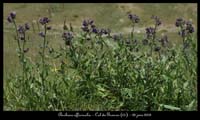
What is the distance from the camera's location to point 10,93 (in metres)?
5.91

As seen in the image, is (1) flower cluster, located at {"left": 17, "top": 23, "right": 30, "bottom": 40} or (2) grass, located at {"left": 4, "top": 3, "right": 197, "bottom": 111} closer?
(2) grass, located at {"left": 4, "top": 3, "right": 197, "bottom": 111}

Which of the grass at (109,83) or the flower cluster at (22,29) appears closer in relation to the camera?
the grass at (109,83)

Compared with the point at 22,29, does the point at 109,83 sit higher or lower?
lower

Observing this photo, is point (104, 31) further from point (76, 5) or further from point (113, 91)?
point (76, 5)

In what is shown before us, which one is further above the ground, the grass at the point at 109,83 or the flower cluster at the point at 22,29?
the flower cluster at the point at 22,29

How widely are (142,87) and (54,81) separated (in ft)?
3.19

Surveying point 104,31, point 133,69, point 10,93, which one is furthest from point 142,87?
point 10,93

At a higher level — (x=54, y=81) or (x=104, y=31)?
(x=104, y=31)

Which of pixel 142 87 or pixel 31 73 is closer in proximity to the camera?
pixel 142 87

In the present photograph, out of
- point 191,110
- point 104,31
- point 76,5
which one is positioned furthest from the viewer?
point 76,5

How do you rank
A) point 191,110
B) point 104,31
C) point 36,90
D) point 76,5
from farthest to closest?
point 76,5 → point 104,31 → point 36,90 → point 191,110

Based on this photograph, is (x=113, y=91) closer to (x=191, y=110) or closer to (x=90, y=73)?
(x=90, y=73)

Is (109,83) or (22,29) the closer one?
(109,83)

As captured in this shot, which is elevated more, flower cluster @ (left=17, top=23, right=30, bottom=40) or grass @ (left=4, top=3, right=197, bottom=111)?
flower cluster @ (left=17, top=23, right=30, bottom=40)
